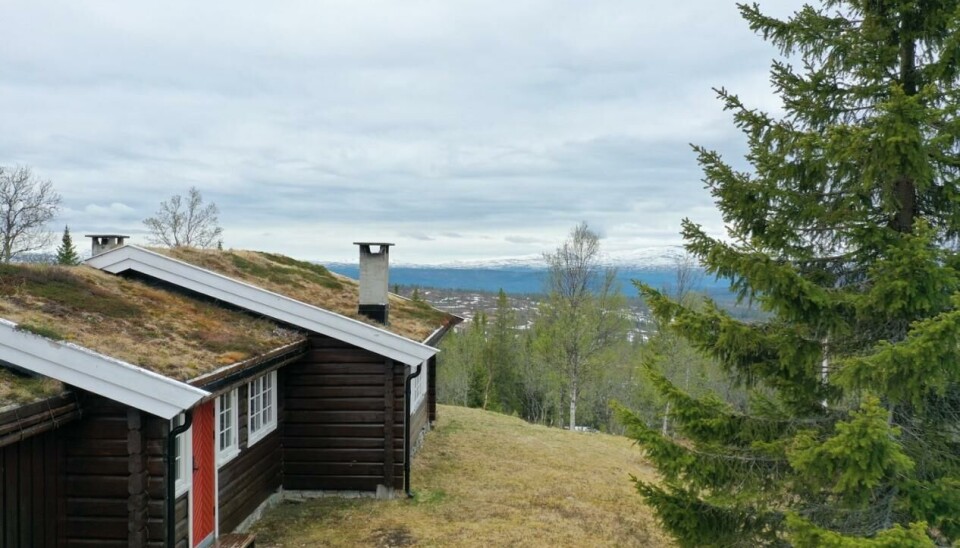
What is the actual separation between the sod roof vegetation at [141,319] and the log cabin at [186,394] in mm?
33

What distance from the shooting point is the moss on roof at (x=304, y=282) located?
11.9 metres

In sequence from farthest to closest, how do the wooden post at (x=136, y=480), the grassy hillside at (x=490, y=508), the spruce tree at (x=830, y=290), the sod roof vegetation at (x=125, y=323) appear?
the grassy hillside at (x=490, y=508) < the sod roof vegetation at (x=125, y=323) < the wooden post at (x=136, y=480) < the spruce tree at (x=830, y=290)

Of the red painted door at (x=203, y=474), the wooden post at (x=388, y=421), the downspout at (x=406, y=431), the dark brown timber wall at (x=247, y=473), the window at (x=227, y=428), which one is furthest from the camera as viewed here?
the downspout at (x=406, y=431)

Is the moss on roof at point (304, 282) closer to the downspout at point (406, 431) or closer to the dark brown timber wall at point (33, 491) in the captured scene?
the downspout at point (406, 431)

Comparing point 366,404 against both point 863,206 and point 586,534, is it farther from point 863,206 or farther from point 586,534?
point 863,206

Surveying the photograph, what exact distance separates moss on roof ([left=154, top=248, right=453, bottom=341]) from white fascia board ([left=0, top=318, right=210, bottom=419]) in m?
5.22

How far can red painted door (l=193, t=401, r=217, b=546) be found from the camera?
7754mm

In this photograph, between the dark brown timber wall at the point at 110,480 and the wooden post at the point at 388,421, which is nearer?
the dark brown timber wall at the point at 110,480

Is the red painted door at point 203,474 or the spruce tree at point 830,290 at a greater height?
the spruce tree at point 830,290

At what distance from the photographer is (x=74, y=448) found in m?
6.57

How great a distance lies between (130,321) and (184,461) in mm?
2095

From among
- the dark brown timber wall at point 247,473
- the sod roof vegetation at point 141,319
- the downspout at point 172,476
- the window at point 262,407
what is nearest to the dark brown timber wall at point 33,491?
the sod roof vegetation at point 141,319

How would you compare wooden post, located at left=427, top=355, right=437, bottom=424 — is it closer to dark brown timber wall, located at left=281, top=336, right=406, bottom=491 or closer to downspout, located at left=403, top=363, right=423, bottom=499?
downspout, located at left=403, top=363, right=423, bottom=499

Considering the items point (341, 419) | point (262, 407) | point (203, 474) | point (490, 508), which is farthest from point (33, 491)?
point (490, 508)
